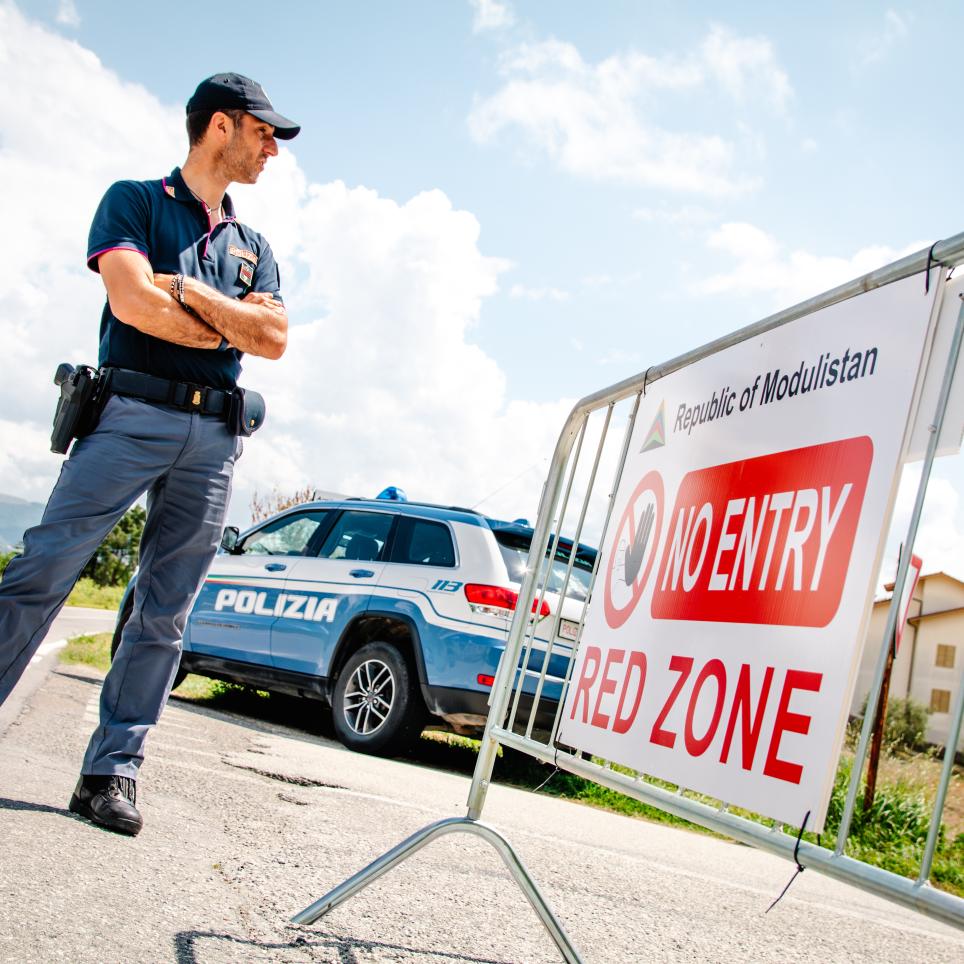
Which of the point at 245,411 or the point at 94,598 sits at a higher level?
the point at 245,411

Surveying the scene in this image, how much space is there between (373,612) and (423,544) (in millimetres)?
598

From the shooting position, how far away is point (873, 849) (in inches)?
269

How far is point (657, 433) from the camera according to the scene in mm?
2807

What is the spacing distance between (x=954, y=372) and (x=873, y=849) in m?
5.96

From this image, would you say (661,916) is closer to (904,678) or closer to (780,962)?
(780,962)

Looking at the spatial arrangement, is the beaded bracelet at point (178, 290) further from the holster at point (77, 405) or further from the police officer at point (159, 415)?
the holster at point (77, 405)

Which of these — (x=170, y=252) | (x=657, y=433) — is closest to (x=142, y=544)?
(x=170, y=252)

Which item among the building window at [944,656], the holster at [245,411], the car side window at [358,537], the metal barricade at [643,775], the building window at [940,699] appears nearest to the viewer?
the metal barricade at [643,775]

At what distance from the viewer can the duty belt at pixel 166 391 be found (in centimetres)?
313

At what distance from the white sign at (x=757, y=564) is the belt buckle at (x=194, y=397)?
1.42m

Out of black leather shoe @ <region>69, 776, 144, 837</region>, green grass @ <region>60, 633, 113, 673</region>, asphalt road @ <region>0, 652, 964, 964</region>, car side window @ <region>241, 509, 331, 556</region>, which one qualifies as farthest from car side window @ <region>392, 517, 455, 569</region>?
black leather shoe @ <region>69, 776, 144, 837</region>

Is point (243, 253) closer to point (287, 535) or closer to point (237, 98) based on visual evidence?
point (237, 98)

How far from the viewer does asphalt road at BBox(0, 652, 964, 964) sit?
2.27 metres

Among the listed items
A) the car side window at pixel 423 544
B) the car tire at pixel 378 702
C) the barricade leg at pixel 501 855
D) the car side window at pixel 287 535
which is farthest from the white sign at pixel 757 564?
the car side window at pixel 287 535
